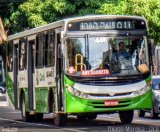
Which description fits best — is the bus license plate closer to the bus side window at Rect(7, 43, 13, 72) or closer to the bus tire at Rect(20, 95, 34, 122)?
the bus tire at Rect(20, 95, 34, 122)

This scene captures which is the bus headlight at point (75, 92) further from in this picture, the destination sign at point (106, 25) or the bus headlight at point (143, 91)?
the destination sign at point (106, 25)

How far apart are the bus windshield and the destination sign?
329mm

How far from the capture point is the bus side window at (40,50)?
2481 centimetres

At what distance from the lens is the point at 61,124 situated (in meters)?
23.5

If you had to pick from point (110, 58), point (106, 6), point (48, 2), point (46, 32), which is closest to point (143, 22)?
point (110, 58)

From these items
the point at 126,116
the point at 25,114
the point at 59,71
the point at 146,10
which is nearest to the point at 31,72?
the point at 25,114

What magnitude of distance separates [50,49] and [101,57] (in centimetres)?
219

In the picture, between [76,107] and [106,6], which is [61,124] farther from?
[106,6]

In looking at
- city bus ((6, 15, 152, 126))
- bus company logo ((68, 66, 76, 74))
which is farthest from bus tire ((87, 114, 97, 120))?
bus company logo ((68, 66, 76, 74))

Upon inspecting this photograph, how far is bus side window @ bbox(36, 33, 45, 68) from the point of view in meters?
24.8

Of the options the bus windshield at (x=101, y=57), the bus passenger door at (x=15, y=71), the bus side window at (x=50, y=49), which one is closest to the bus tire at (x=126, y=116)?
the bus windshield at (x=101, y=57)

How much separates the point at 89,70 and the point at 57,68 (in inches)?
47.8

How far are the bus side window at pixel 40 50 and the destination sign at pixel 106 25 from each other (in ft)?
7.72

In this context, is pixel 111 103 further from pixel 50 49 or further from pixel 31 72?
pixel 31 72
